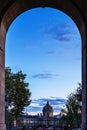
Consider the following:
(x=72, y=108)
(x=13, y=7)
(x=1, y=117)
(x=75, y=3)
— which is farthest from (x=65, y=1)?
(x=72, y=108)

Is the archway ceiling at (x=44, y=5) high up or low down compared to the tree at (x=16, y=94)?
up

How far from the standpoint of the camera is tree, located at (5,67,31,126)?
93856 millimetres

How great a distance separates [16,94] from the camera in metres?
94.9

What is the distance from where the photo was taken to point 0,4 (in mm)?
36969

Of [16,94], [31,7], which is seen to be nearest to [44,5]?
[31,7]

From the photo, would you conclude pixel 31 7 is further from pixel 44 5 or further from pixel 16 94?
pixel 16 94

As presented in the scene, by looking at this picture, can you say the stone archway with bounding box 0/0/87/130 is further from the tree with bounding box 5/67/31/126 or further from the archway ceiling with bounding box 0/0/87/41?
the tree with bounding box 5/67/31/126

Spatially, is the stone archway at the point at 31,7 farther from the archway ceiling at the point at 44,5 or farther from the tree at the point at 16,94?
the tree at the point at 16,94

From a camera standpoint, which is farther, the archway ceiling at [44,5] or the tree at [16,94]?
the tree at [16,94]

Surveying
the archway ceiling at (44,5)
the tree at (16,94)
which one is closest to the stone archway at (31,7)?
the archway ceiling at (44,5)

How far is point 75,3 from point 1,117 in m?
11.1

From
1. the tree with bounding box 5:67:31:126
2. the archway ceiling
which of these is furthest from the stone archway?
the tree with bounding box 5:67:31:126

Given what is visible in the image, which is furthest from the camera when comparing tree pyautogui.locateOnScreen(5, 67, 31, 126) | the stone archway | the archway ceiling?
tree pyautogui.locateOnScreen(5, 67, 31, 126)

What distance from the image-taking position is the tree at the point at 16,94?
93856mm
